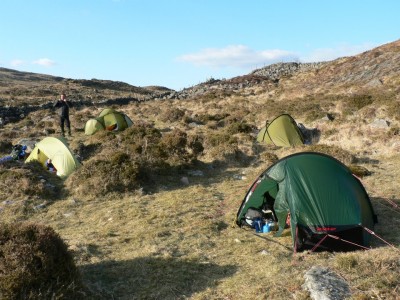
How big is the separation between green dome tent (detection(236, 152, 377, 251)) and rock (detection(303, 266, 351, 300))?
4.73 feet

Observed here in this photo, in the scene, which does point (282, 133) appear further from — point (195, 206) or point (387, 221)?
point (387, 221)

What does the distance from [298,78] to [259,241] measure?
37.0 meters

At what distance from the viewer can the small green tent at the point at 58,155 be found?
553 inches

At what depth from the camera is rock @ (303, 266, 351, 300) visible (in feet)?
18.4

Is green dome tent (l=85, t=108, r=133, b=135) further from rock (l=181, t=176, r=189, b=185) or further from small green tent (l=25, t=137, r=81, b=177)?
rock (l=181, t=176, r=189, b=185)

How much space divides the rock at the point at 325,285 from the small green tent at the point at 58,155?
33.0 ft

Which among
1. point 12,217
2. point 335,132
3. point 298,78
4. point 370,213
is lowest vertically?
point 12,217

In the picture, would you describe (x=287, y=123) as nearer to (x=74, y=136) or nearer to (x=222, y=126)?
(x=222, y=126)

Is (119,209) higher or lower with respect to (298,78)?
lower

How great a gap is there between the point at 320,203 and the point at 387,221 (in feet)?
7.96

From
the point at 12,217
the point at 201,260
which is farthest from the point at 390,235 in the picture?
the point at 12,217

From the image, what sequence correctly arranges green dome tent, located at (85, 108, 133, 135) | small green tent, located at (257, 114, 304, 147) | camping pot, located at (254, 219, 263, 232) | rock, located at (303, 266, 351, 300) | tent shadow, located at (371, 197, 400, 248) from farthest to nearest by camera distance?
green dome tent, located at (85, 108, 133, 135) < small green tent, located at (257, 114, 304, 147) < camping pot, located at (254, 219, 263, 232) < tent shadow, located at (371, 197, 400, 248) < rock, located at (303, 266, 351, 300)

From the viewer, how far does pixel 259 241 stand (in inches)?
335

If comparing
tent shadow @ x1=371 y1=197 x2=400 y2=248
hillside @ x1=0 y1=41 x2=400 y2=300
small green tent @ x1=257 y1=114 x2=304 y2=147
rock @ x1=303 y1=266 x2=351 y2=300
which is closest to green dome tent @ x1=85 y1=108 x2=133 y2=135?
hillside @ x1=0 y1=41 x2=400 y2=300
